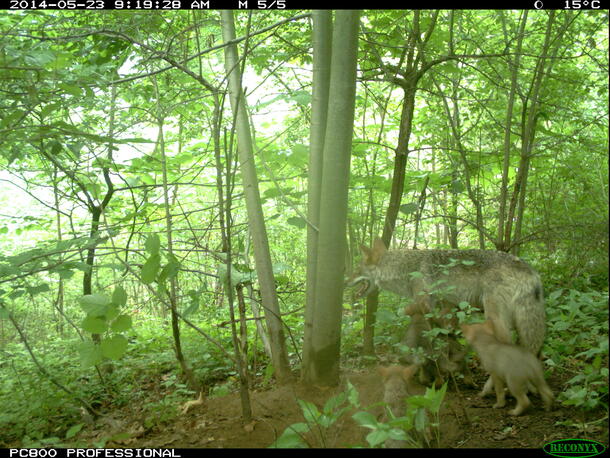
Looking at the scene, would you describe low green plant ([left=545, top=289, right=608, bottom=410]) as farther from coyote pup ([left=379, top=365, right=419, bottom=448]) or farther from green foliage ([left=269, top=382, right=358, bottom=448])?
green foliage ([left=269, top=382, right=358, bottom=448])

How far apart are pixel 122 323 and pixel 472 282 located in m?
3.43

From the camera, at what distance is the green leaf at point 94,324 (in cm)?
333

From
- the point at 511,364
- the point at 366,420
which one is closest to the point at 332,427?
the point at 366,420

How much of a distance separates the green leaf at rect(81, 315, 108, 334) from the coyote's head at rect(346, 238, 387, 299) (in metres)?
3.12

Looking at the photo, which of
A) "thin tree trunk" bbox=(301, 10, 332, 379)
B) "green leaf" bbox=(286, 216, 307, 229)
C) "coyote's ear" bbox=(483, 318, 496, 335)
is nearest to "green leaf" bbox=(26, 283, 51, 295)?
"green leaf" bbox=(286, 216, 307, 229)

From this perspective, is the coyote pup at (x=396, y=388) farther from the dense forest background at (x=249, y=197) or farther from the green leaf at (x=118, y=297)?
the green leaf at (x=118, y=297)

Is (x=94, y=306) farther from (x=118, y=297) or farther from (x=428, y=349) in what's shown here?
(x=428, y=349)

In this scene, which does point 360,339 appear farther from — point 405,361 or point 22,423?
point 22,423

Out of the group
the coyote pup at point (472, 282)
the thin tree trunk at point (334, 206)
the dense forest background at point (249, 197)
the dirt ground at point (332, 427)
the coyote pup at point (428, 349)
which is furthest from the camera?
the coyote pup at point (428, 349)

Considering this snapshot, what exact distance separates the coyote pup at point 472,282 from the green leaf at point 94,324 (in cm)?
257

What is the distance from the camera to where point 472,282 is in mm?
4715

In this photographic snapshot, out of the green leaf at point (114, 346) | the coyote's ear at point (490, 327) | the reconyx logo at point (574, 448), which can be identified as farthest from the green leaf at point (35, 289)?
the reconyx logo at point (574, 448)

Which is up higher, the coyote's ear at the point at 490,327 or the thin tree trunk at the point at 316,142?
the thin tree trunk at the point at 316,142

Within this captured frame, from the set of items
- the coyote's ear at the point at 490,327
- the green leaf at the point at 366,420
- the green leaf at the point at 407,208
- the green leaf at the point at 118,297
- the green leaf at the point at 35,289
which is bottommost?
the green leaf at the point at 366,420
